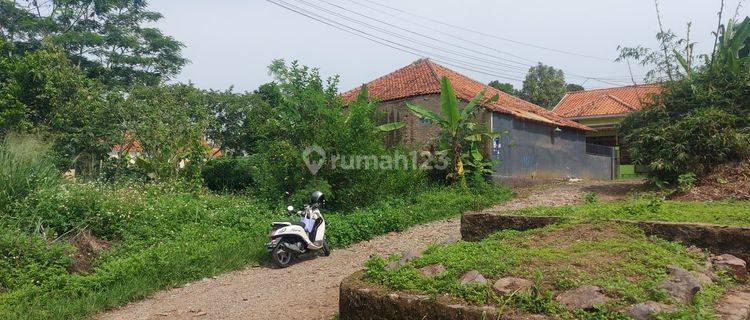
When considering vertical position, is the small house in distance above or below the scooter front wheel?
above

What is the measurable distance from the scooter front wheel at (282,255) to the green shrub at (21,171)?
154 inches

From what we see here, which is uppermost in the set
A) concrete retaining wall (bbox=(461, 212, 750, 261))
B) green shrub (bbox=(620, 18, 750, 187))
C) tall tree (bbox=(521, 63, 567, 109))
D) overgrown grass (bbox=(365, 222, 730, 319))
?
tall tree (bbox=(521, 63, 567, 109))

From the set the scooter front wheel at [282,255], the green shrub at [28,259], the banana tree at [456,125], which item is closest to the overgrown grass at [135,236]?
the green shrub at [28,259]

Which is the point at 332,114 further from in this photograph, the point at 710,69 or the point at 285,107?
the point at 710,69

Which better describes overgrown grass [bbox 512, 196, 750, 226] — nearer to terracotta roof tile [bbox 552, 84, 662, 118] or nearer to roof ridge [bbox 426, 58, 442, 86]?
roof ridge [bbox 426, 58, 442, 86]

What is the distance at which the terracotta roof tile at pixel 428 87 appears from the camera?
15992 millimetres

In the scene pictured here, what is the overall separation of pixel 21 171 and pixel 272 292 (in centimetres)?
488

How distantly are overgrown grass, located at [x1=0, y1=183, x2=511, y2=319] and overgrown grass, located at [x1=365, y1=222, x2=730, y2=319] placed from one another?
381cm

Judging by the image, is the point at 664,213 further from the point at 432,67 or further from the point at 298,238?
the point at 432,67

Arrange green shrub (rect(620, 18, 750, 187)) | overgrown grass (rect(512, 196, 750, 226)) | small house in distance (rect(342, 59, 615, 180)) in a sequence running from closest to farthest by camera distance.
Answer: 1. overgrown grass (rect(512, 196, 750, 226))
2. green shrub (rect(620, 18, 750, 187))
3. small house in distance (rect(342, 59, 615, 180))

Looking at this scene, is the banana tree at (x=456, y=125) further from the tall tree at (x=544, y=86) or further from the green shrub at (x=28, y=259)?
the tall tree at (x=544, y=86)

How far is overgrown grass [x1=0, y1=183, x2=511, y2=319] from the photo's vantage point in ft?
20.7

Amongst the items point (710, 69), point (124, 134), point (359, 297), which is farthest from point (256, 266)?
point (710, 69)

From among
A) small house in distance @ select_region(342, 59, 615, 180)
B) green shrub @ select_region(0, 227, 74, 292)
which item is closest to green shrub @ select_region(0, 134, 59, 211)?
green shrub @ select_region(0, 227, 74, 292)
